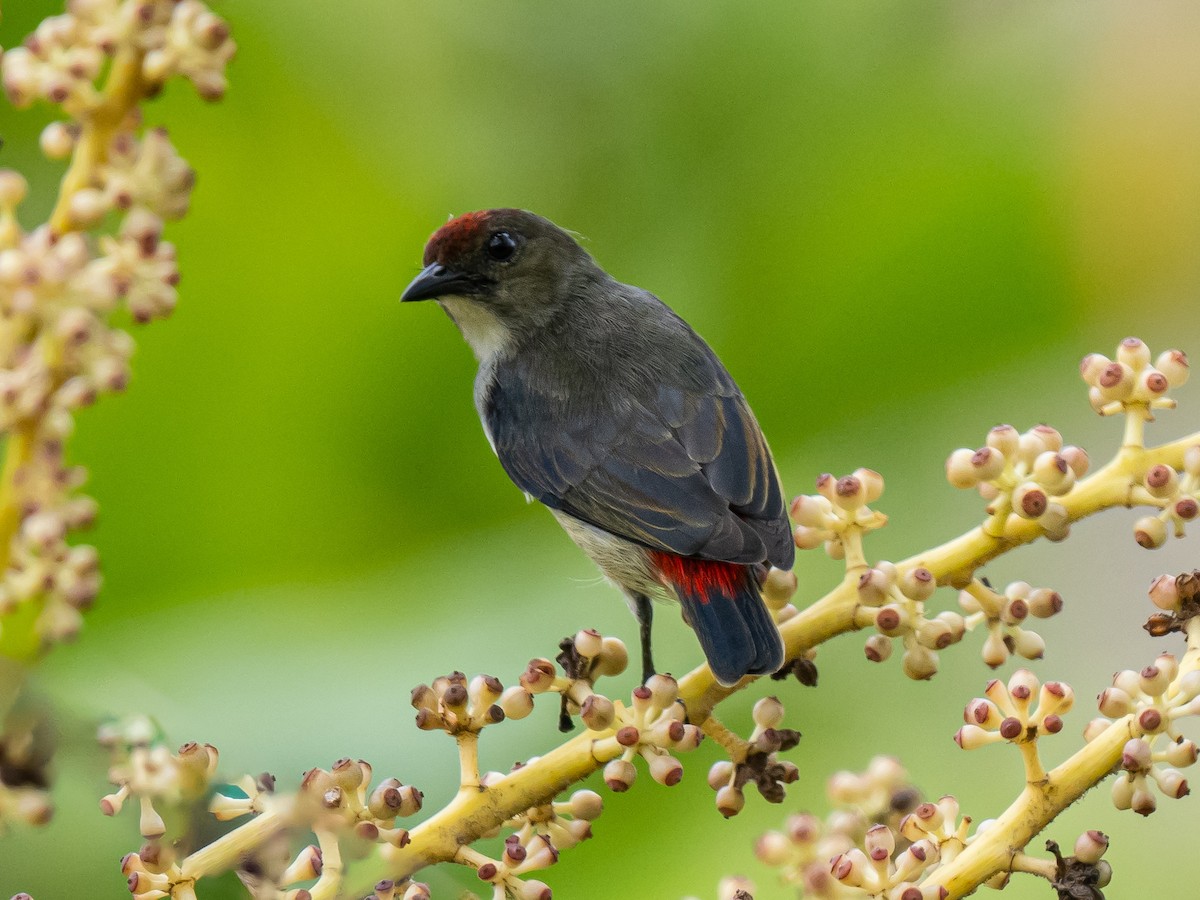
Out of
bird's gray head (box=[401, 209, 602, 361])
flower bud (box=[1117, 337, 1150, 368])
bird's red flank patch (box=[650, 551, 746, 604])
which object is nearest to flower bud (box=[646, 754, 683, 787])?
flower bud (box=[1117, 337, 1150, 368])

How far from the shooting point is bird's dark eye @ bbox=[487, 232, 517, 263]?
7.89 ft

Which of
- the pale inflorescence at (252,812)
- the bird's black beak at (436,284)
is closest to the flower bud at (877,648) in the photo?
the pale inflorescence at (252,812)

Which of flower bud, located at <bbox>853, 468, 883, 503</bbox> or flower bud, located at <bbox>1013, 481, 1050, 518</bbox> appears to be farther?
flower bud, located at <bbox>853, 468, 883, 503</bbox>

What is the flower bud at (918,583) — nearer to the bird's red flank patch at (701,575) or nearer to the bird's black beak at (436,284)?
the bird's red flank patch at (701,575)

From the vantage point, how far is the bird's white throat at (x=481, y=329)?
2449 mm

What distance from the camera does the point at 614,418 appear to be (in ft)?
7.27

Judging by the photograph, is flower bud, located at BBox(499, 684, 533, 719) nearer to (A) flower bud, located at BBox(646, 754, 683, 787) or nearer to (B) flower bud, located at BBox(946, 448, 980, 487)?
(A) flower bud, located at BBox(646, 754, 683, 787)

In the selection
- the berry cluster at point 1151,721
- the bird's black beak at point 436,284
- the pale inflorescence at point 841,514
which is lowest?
the berry cluster at point 1151,721

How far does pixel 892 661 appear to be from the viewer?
238 centimetres

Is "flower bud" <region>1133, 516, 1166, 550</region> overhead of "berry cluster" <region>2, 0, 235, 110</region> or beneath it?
beneath

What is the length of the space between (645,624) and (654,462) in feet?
0.96

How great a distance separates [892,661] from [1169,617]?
1.26 meters

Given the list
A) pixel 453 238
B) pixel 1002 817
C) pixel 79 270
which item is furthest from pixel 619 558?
pixel 79 270

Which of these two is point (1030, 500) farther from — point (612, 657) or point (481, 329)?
point (481, 329)
